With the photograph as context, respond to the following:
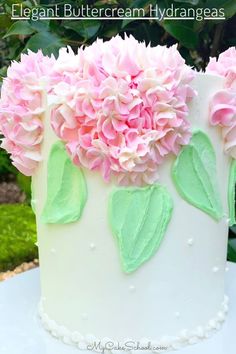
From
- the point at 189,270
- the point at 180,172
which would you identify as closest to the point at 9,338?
the point at 189,270

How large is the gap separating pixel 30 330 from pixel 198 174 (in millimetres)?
562

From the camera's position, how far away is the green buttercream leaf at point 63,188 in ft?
3.95

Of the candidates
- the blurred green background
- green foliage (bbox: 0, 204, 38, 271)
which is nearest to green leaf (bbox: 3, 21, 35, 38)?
the blurred green background

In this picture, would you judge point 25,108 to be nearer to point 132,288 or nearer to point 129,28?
point 132,288

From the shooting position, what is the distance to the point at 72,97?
1.13 metres

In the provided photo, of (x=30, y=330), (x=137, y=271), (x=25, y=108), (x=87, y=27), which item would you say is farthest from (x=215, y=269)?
(x=87, y=27)

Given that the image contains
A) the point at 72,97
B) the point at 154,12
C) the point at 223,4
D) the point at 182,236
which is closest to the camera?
the point at 72,97

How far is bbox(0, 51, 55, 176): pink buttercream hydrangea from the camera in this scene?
1214 millimetres

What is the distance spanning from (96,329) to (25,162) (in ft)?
1.40

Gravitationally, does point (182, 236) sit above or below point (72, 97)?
below

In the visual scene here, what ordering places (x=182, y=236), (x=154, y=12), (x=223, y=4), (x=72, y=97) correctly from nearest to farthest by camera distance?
(x=72, y=97)
(x=182, y=236)
(x=223, y=4)
(x=154, y=12)

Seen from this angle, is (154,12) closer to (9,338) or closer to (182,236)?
(182,236)

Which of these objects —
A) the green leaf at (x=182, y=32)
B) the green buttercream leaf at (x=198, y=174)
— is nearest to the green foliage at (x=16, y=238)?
the green leaf at (x=182, y=32)

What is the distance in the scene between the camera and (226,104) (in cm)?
121
